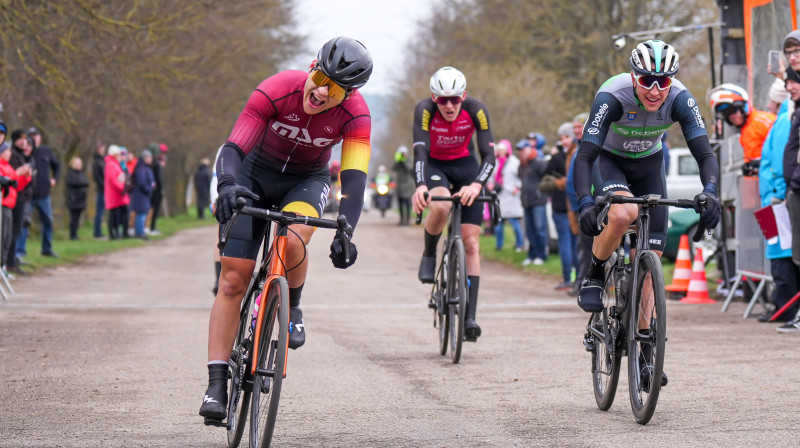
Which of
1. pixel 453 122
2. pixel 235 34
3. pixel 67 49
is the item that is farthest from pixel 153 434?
pixel 235 34

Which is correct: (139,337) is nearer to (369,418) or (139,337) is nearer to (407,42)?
(369,418)

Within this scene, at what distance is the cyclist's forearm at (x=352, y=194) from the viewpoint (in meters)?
6.18

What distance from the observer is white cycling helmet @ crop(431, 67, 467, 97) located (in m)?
9.79

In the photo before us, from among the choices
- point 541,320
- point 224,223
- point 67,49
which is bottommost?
point 541,320

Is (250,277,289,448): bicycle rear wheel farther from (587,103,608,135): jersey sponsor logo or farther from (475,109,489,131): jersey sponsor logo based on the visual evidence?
(475,109,489,131): jersey sponsor logo

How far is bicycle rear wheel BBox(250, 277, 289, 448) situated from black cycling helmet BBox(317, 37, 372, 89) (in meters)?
1.07

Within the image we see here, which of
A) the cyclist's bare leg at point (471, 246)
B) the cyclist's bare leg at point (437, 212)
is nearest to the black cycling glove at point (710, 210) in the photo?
the cyclist's bare leg at point (471, 246)

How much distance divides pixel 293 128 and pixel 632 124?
209 centimetres

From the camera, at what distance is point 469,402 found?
733cm

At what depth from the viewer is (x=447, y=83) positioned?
9797 mm

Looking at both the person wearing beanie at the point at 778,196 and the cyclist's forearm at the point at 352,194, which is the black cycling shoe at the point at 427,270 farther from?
the cyclist's forearm at the point at 352,194

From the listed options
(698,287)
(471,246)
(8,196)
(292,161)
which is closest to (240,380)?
(292,161)

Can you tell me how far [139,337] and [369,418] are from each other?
454 centimetres

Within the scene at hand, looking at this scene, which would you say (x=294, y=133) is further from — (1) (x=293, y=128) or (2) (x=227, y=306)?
(2) (x=227, y=306)
